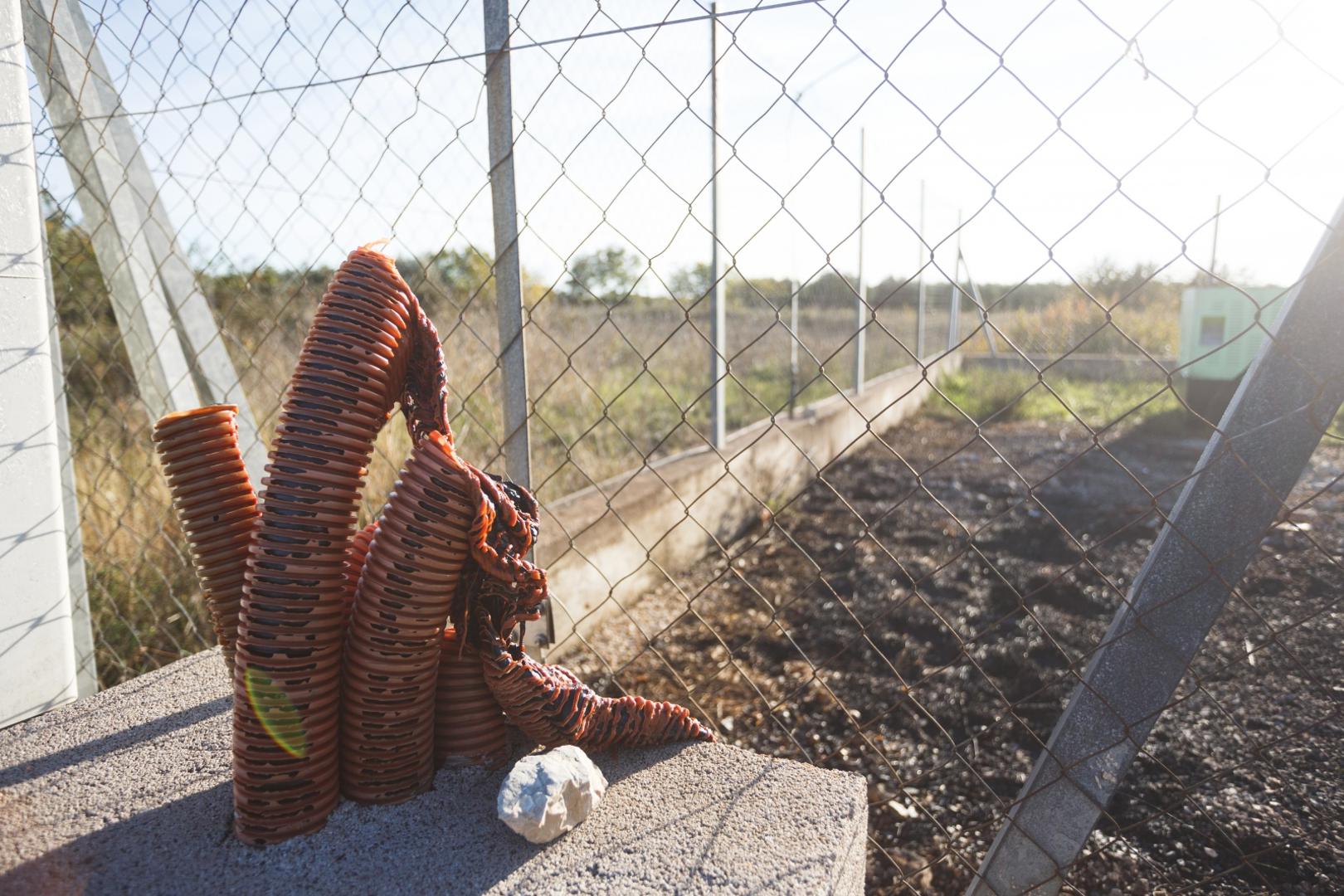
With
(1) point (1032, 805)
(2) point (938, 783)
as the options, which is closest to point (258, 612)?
(1) point (1032, 805)

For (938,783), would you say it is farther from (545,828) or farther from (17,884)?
(17,884)

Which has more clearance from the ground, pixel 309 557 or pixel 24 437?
pixel 24 437

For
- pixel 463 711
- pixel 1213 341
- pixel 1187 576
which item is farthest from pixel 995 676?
pixel 1213 341

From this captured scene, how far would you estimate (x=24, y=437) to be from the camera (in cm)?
163

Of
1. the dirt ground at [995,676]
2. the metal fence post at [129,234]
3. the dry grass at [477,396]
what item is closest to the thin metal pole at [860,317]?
the dry grass at [477,396]

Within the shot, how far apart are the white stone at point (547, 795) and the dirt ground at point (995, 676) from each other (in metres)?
0.34

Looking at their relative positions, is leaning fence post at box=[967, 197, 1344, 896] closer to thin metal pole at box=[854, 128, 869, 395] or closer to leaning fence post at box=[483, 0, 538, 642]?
leaning fence post at box=[483, 0, 538, 642]

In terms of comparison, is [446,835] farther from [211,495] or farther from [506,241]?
[506,241]

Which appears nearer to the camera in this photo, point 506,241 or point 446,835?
point 446,835

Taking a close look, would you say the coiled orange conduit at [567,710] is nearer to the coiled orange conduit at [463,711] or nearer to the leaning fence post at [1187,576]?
the coiled orange conduit at [463,711]

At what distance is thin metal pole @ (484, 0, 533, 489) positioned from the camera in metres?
1.40

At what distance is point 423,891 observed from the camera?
102cm

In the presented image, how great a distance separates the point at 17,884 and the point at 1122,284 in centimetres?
1092

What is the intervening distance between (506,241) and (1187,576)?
1.25 meters
